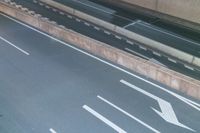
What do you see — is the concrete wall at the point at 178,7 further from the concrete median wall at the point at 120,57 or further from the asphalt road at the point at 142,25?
the concrete median wall at the point at 120,57

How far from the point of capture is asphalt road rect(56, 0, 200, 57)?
1115 inches

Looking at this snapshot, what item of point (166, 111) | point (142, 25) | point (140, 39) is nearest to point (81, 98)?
point (166, 111)

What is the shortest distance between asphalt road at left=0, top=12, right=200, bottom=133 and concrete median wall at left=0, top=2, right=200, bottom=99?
0.48 meters

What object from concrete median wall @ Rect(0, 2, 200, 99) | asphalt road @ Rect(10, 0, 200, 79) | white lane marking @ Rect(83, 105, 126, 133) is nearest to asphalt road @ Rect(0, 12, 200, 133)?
white lane marking @ Rect(83, 105, 126, 133)

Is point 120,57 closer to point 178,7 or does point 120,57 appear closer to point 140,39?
point 140,39

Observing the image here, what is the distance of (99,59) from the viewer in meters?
25.7

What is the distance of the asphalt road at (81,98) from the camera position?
1842cm

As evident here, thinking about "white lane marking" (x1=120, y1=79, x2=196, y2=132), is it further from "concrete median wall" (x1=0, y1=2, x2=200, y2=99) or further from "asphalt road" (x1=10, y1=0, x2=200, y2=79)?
"asphalt road" (x1=10, y1=0, x2=200, y2=79)

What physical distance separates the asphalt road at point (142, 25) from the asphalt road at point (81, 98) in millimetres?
6859

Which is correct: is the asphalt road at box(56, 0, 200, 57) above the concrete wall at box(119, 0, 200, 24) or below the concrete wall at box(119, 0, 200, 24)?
below

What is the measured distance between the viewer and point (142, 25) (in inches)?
1273

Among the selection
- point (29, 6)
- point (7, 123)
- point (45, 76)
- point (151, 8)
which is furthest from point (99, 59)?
point (29, 6)

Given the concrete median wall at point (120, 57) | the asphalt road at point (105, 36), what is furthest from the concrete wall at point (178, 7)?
the concrete median wall at point (120, 57)

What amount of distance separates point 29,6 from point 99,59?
53.3 feet
